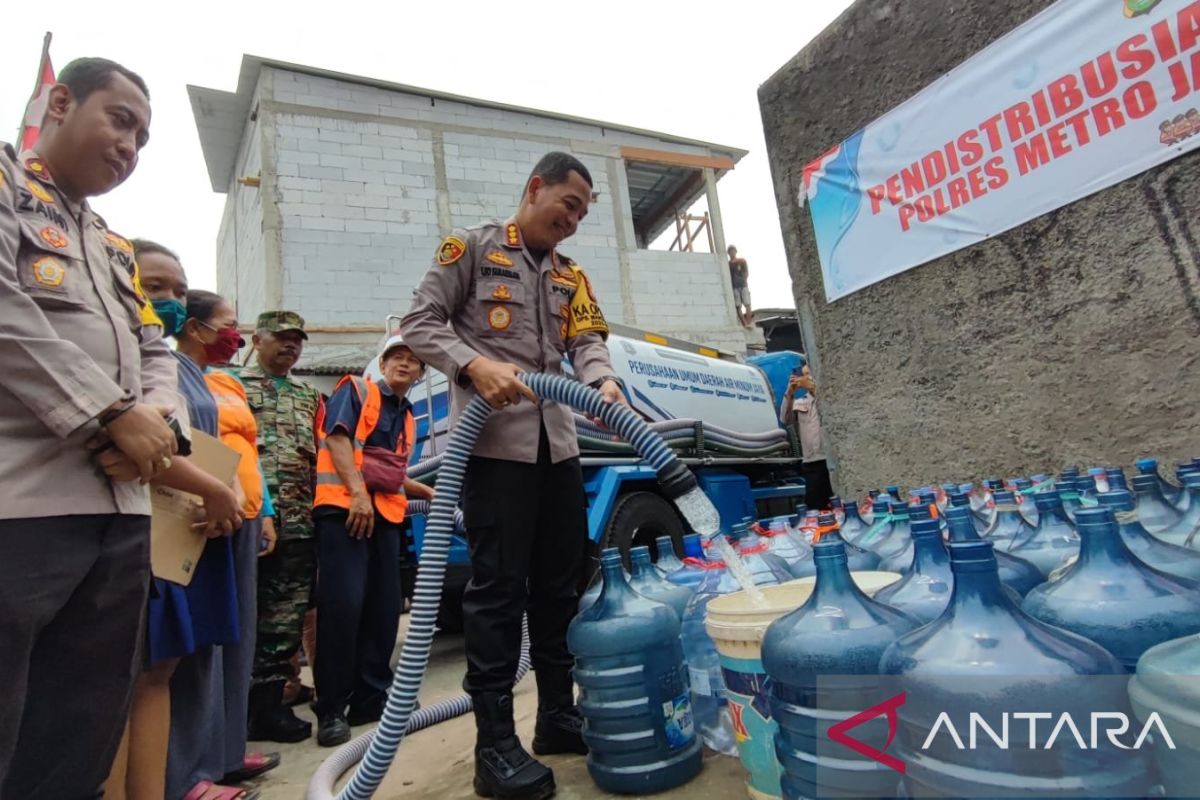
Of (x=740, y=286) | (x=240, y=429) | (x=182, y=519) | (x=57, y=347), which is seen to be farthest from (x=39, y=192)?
(x=740, y=286)

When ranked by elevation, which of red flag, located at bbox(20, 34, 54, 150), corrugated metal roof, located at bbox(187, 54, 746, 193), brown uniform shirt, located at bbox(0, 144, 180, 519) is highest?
corrugated metal roof, located at bbox(187, 54, 746, 193)

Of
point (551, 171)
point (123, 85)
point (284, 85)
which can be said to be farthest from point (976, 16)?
point (284, 85)

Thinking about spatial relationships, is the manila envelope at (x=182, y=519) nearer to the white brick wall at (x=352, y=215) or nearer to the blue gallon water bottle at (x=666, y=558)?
the blue gallon water bottle at (x=666, y=558)

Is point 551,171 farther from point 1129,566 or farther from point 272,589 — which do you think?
point 272,589

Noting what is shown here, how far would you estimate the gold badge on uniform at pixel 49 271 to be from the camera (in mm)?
1314

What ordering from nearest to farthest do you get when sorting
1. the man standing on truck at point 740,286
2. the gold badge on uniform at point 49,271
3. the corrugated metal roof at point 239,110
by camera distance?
the gold badge on uniform at point 49,271 → the corrugated metal roof at point 239,110 → the man standing on truck at point 740,286

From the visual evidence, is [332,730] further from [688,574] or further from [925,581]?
[925,581]

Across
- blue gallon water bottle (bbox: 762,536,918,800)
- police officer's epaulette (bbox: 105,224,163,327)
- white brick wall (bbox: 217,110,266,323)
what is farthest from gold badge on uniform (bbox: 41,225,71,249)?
white brick wall (bbox: 217,110,266,323)

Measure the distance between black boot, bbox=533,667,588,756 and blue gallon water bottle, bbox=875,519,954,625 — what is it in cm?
115

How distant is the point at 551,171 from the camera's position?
2.18 meters

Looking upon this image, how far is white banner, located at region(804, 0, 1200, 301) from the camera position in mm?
2561

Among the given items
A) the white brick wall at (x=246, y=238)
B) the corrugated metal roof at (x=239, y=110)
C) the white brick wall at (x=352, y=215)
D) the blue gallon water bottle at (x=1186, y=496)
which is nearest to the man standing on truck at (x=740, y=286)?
the corrugated metal roof at (x=239, y=110)

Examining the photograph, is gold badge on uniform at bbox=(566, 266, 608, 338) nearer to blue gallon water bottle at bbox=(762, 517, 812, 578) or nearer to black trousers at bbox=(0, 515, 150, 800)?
blue gallon water bottle at bbox=(762, 517, 812, 578)

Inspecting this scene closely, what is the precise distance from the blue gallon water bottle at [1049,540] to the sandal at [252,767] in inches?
102
